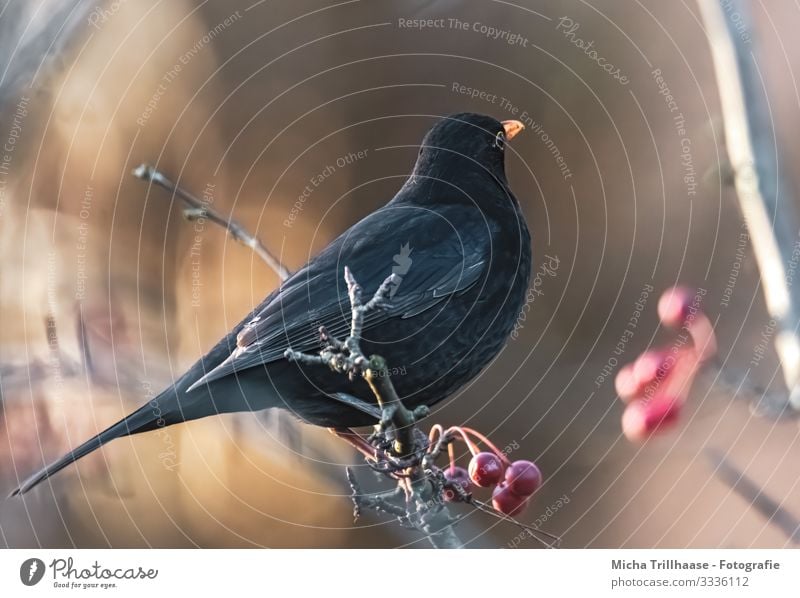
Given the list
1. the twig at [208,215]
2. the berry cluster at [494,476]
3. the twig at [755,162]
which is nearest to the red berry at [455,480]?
the berry cluster at [494,476]

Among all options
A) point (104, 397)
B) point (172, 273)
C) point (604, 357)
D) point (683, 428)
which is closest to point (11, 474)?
point (104, 397)

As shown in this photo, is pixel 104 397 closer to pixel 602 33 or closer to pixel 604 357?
pixel 604 357

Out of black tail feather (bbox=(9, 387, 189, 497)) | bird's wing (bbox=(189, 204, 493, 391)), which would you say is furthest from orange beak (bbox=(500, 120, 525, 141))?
black tail feather (bbox=(9, 387, 189, 497))

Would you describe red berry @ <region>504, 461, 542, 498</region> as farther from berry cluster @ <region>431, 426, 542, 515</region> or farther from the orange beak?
the orange beak

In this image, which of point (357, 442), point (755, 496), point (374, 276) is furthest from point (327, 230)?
point (755, 496)

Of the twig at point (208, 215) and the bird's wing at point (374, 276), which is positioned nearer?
the bird's wing at point (374, 276)

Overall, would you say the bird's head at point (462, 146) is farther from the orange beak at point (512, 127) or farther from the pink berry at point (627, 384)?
the pink berry at point (627, 384)

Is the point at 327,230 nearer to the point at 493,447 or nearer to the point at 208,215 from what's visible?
the point at 208,215
